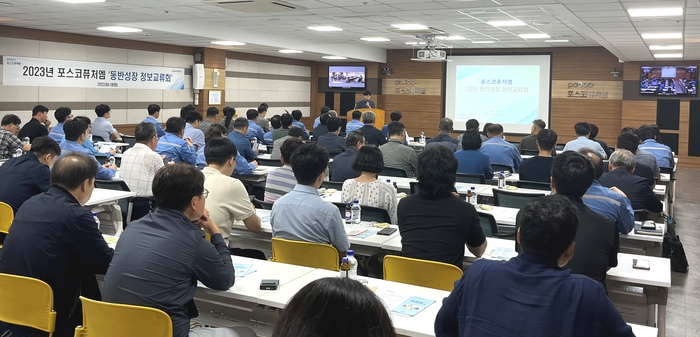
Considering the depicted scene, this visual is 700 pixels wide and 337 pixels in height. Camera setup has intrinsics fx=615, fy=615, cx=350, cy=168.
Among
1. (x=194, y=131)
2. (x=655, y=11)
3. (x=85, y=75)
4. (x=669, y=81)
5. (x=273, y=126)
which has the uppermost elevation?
(x=655, y=11)

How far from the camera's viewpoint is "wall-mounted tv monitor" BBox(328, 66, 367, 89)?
19.4 meters

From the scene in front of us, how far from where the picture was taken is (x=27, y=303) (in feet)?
9.67

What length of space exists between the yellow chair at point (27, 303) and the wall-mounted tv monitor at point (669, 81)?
16179 millimetres

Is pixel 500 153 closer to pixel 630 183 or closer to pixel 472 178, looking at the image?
pixel 472 178

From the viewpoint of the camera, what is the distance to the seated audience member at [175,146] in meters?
7.83

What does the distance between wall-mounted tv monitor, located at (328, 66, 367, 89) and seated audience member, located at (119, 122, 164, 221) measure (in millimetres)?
13331

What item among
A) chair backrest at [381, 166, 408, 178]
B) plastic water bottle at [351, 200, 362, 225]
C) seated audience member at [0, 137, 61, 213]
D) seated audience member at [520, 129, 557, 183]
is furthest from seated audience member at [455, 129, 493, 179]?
seated audience member at [0, 137, 61, 213]

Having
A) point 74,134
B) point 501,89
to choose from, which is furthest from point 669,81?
point 74,134

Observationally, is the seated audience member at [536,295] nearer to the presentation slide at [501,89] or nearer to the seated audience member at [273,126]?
the seated audience member at [273,126]

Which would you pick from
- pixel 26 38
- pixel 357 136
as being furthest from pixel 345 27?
pixel 26 38

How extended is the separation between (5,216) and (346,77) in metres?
15.7

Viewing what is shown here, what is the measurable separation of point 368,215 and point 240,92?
13.2m

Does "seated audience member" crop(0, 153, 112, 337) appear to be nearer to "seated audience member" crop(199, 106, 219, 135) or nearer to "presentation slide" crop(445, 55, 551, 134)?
"seated audience member" crop(199, 106, 219, 135)

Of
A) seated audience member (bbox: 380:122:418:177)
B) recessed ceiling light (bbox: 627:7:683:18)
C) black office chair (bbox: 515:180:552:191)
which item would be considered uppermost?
recessed ceiling light (bbox: 627:7:683:18)
